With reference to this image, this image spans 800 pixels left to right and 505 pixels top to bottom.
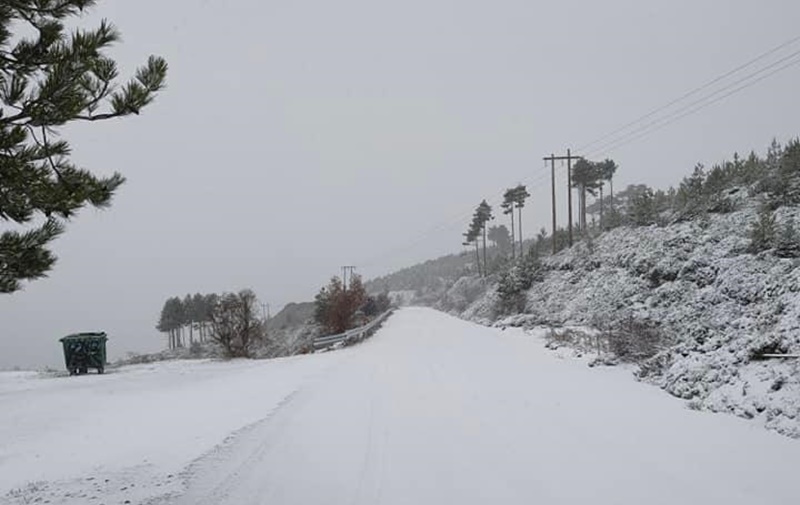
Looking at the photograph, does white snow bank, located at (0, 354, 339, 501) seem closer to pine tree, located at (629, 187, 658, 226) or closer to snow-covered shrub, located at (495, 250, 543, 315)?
snow-covered shrub, located at (495, 250, 543, 315)

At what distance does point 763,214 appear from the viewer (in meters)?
19.6

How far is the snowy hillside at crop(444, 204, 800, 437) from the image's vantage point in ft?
27.6

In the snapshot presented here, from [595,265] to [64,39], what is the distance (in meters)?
30.4

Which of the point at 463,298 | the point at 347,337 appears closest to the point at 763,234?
the point at 347,337

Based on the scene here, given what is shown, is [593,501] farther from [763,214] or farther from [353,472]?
[763,214]

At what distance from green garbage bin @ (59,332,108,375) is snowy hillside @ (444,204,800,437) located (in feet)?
63.4

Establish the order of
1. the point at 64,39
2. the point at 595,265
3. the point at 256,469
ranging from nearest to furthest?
1. the point at 64,39
2. the point at 256,469
3. the point at 595,265

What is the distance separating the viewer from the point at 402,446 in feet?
24.8

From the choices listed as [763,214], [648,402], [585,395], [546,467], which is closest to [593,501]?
[546,467]

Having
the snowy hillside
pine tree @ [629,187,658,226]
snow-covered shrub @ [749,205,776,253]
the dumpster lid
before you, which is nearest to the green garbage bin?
the dumpster lid

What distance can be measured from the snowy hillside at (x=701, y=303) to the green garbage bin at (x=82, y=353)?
63.4ft

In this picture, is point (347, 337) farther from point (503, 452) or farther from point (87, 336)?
point (503, 452)

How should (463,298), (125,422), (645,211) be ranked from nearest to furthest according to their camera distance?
1. (125,422)
2. (645,211)
3. (463,298)

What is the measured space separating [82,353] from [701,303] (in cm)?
2343
